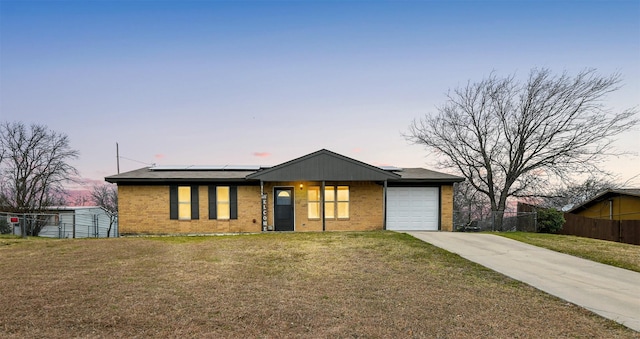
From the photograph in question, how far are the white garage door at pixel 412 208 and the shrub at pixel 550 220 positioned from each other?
6130mm

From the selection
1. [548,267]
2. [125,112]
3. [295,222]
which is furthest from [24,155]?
[548,267]

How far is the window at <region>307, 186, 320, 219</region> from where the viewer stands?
17.6 meters

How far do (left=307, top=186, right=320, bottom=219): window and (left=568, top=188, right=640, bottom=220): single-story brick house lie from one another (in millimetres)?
16914

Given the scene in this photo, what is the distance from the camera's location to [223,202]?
17.1 meters

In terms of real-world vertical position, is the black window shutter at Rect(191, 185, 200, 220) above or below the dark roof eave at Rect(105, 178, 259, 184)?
below

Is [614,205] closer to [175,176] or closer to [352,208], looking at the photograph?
[352,208]

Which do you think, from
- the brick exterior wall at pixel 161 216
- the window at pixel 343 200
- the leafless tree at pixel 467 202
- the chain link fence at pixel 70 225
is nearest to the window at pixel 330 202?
the window at pixel 343 200

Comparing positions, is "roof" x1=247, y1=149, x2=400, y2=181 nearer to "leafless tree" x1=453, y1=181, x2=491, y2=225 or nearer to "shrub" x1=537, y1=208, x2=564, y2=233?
"shrub" x1=537, y1=208, x2=564, y2=233

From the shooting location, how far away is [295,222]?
17406mm

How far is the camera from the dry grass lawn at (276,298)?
4.51 meters

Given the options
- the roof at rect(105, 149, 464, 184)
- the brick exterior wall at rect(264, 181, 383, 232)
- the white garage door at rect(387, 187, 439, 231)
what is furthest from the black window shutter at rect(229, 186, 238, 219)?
the white garage door at rect(387, 187, 439, 231)

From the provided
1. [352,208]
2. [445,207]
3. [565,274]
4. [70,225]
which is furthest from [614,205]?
[70,225]

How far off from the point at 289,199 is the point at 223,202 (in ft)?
10.6

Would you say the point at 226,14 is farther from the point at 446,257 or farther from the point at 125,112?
the point at 446,257
